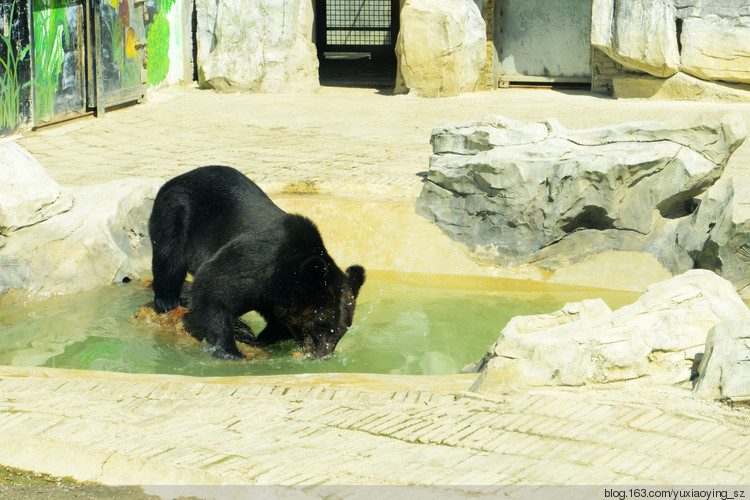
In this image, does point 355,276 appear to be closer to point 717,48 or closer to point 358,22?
point 717,48

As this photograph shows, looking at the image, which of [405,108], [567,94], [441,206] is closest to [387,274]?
[441,206]

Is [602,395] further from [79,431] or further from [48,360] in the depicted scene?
[48,360]

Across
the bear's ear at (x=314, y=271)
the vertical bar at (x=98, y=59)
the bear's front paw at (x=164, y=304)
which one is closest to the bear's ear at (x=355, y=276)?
the bear's ear at (x=314, y=271)

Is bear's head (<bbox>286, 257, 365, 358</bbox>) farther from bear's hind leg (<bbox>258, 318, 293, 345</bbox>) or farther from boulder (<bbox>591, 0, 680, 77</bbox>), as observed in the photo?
boulder (<bbox>591, 0, 680, 77</bbox>)

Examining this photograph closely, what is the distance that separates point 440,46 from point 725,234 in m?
9.61

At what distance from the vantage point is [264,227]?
21.8 ft

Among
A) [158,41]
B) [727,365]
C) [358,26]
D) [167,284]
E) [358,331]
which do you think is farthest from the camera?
[358,26]

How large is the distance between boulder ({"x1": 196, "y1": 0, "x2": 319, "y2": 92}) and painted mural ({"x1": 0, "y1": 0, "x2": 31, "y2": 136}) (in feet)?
16.8

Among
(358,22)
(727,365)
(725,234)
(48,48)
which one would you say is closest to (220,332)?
(727,365)

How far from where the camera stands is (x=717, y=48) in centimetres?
1614

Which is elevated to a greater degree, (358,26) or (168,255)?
(358,26)

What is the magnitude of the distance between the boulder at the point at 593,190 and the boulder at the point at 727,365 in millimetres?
3881

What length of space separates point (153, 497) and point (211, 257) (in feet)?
9.77

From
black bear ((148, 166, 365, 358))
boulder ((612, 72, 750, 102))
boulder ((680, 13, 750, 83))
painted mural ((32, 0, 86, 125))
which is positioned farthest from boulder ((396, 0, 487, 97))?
black bear ((148, 166, 365, 358))
